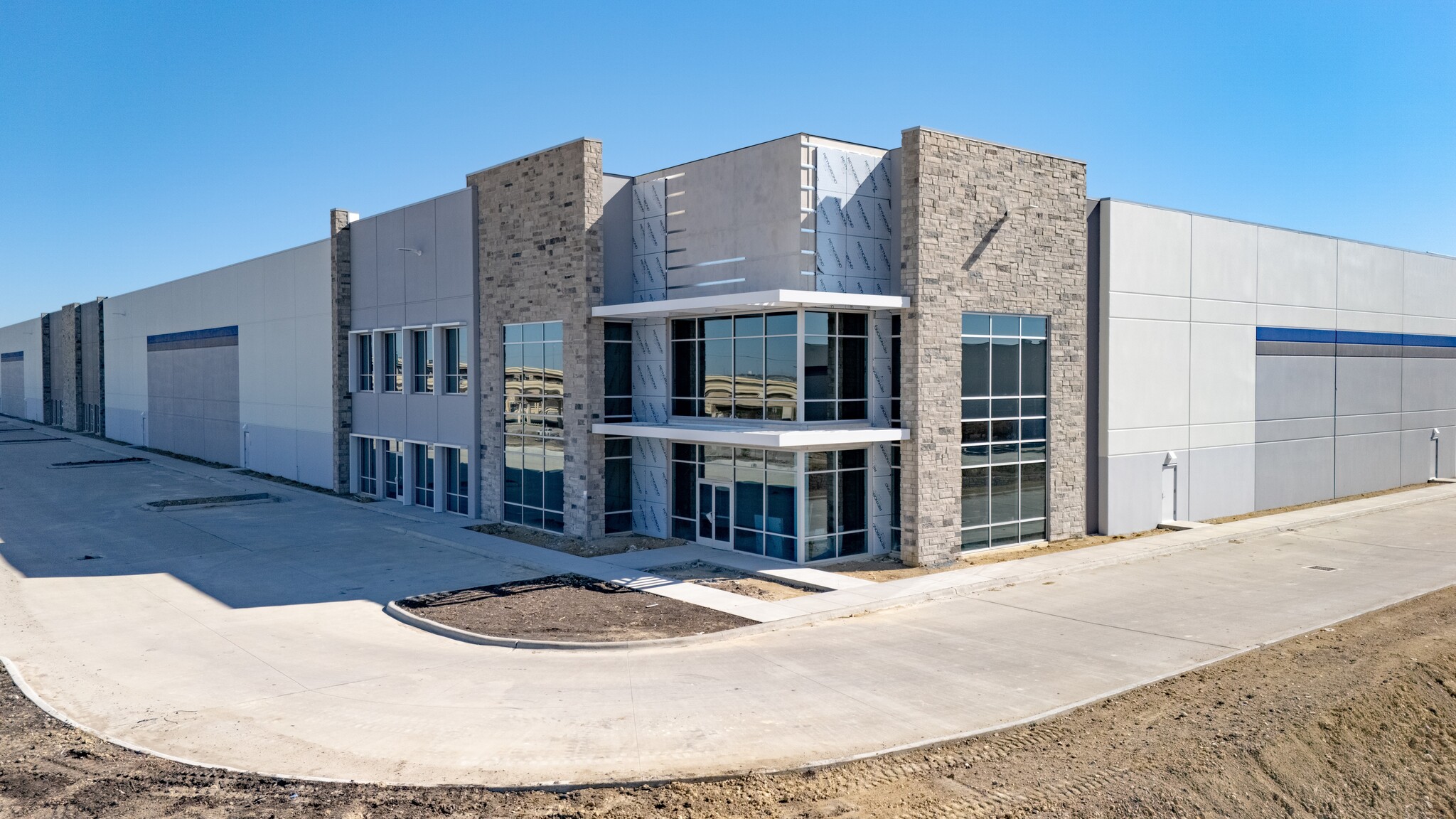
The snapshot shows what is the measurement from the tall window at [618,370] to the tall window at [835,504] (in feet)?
21.3

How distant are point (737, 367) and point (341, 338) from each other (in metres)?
19.4

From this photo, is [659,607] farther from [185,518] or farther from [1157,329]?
[185,518]

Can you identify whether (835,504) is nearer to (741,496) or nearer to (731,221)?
(741,496)

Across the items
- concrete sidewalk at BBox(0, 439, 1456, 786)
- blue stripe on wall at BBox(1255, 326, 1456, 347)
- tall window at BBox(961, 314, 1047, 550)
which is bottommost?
concrete sidewalk at BBox(0, 439, 1456, 786)

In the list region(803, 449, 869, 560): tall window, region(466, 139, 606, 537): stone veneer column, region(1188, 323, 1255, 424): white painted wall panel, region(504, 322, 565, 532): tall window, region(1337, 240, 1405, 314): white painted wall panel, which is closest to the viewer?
region(803, 449, 869, 560): tall window

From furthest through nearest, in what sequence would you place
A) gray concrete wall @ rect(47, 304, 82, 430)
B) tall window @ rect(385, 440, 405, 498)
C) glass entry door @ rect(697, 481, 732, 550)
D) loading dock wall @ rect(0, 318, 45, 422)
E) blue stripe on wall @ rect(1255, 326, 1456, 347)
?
loading dock wall @ rect(0, 318, 45, 422) → gray concrete wall @ rect(47, 304, 82, 430) → tall window @ rect(385, 440, 405, 498) → blue stripe on wall @ rect(1255, 326, 1456, 347) → glass entry door @ rect(697, 481, 732, 550)

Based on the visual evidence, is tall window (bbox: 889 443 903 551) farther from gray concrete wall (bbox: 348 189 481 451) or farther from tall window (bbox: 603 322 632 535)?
gray concrete wall (bbox: 348 189 481 451)

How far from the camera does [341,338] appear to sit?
3541 cm

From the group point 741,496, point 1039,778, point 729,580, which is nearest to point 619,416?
point 741,496

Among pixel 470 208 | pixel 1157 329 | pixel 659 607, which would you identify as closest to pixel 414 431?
pixel 470 208

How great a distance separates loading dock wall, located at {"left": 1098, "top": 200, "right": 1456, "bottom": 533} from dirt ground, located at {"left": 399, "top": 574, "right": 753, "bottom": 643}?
1352 centimetres

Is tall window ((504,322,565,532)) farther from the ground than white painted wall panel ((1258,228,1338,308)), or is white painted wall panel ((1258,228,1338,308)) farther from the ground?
white painted wall panel ((1258,228,1338,308))

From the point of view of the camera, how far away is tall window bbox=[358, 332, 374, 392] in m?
34.9

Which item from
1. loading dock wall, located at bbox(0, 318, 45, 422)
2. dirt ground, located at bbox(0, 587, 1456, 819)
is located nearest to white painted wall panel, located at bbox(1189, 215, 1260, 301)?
dirt ground, located at bbox(0, 587, 1456, 819)
